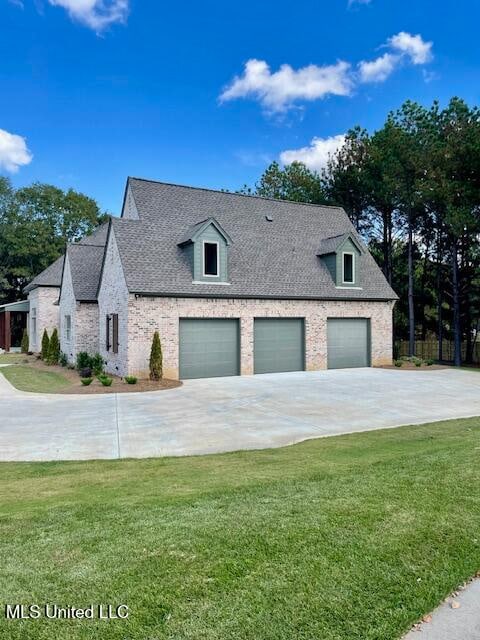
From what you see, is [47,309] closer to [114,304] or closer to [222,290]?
[114,304]

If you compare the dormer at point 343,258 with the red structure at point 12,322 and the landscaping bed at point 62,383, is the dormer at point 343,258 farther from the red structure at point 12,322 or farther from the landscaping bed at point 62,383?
the red structure at point 12,322

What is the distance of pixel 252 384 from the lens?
14.9 meters

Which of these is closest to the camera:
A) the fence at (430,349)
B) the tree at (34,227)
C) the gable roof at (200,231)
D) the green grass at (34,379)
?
the green grass at (34,379)

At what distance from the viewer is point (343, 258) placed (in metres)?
20.5

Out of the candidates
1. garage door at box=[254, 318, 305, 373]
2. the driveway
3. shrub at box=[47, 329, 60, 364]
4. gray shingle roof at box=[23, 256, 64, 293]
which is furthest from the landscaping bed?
gray shingle roof at box=[23, 256, 64, 293]

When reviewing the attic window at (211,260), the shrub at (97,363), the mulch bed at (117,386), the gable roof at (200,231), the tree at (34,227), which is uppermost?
the tree at (34,227)

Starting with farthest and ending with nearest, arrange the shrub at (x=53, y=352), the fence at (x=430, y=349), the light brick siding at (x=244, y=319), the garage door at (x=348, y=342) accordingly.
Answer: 1. the fence at (x=430, y=349)
2. the shrub at (x=53, y=352)
3. the garage door at (x=348, y=342)
4. the light brick siding at (x=244, y=319)

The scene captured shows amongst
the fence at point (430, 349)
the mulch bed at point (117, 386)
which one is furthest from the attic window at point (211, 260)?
the fence at point (430, 349)

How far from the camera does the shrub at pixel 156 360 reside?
15.3 meters

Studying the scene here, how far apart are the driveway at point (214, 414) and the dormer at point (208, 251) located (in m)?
4.52

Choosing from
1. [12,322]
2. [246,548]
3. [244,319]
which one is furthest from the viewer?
[12,322]

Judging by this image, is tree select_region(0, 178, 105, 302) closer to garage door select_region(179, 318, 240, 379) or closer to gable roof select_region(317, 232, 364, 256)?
garage door select_region(179, 318, 240, 379)

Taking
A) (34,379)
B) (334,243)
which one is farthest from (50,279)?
(334,243)

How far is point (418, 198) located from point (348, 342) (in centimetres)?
1169
